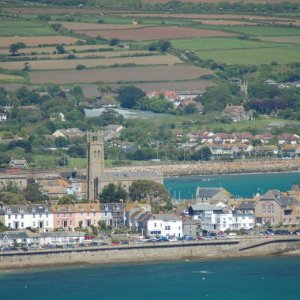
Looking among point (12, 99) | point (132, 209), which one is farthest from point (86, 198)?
point (12, 99)

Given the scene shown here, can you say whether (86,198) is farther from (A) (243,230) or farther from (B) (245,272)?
(B) (245,272)

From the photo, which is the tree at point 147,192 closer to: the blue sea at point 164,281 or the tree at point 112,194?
the tree at point 112,194

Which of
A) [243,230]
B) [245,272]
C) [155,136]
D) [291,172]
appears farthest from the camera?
[155,136]

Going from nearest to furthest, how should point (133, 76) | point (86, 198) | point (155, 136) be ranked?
point (86, 198) < point (155, 136) < point (133, 76)

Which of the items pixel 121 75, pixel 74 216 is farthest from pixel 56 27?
pixel 74 216

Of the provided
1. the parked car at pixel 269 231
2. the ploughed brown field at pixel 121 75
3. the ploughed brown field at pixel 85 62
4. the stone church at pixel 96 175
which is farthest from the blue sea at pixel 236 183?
the ploughed brown field at pixel 85 62

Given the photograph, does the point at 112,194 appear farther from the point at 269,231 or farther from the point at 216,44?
the point at 216,44
